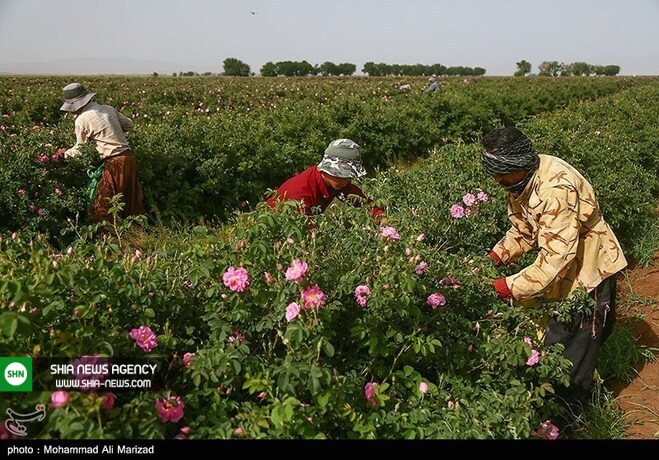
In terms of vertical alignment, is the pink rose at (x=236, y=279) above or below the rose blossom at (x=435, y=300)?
above

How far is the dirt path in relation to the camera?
9.82ft

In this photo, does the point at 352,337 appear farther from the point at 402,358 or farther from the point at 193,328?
the point at 193,328

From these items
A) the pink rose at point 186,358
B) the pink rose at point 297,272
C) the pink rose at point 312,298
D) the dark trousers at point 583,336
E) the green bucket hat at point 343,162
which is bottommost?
the dark trousers at point 583,336

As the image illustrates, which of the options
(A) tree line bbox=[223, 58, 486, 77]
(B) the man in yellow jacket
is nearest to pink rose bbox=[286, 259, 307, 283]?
(B) the man in yellow jacket

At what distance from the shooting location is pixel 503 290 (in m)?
2.55

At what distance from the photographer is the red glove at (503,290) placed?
255cm

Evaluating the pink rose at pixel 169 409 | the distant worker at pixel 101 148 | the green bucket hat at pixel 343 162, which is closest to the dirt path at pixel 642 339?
the green bucket hat at pixel 343 162

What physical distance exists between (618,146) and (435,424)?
5.89 m

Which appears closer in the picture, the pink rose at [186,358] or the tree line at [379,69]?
the pink rose at [186,358]

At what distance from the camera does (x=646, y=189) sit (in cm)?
579

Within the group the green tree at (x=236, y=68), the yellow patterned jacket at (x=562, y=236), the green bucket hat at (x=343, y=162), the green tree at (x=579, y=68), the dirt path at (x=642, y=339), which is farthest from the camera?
the green tree at (x=579, y=68)

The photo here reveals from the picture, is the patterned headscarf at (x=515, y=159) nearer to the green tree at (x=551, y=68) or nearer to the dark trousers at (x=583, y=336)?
the dark trousers at (x=583, y=336)

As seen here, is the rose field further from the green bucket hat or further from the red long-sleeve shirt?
the red long-sleeve shirt

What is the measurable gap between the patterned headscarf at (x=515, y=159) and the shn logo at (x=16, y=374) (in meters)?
2.13
